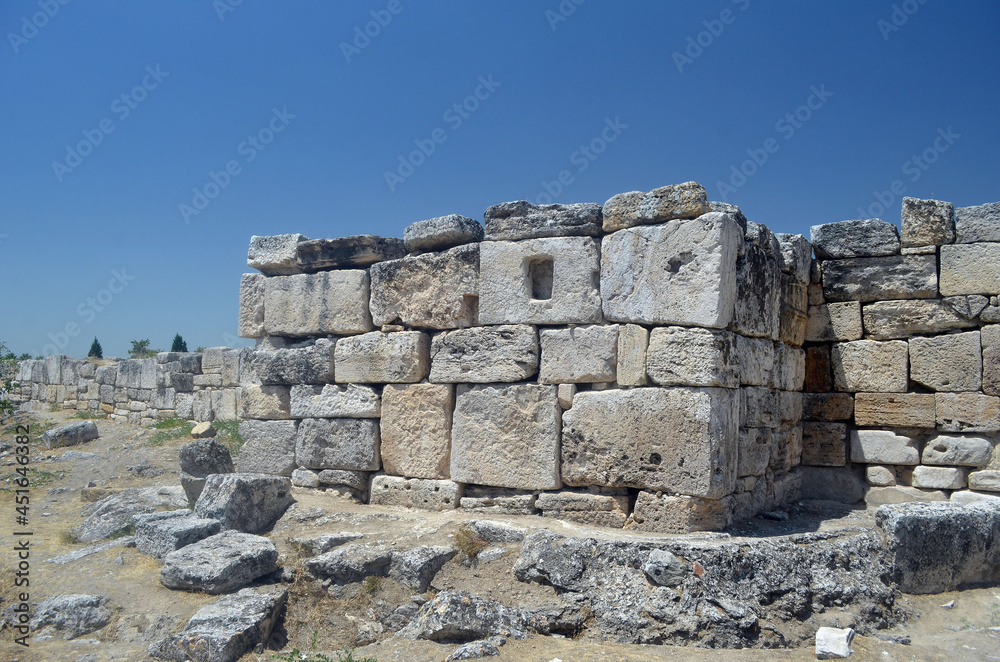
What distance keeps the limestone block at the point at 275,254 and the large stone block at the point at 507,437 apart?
2.52 metres

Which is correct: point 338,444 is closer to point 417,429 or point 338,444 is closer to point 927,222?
point 417,429

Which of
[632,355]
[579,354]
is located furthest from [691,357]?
[579,354]

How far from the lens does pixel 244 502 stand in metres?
6.28

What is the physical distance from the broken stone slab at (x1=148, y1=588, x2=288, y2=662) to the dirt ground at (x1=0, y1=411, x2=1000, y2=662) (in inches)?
4.6

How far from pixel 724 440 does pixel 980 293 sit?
3.17 m

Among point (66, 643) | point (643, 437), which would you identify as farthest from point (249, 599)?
point (643, 437)

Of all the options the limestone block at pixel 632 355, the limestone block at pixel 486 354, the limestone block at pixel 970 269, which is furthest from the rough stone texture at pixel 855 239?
the limestone block at pixel 486 354

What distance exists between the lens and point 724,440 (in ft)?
17.7

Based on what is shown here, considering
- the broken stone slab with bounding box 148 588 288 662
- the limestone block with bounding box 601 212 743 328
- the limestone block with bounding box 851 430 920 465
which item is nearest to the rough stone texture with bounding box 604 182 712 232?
the limestone block with bounding box 601 212 743 328

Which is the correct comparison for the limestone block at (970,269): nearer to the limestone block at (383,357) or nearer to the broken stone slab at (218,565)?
the limestone block at (383,357)

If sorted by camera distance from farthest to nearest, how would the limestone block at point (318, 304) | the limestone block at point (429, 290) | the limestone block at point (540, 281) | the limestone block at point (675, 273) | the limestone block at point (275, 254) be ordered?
the limestone block at point (275, 254) → the limestone block at point (318, 304) → the limestone block at point (429, 290) → the limestone block at point (540, 281) → the limestone block at point (675, 273)

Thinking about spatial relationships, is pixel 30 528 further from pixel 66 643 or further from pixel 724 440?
pixel 724 440

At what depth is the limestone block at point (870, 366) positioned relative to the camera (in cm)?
693

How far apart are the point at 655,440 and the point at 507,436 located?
131 cm
